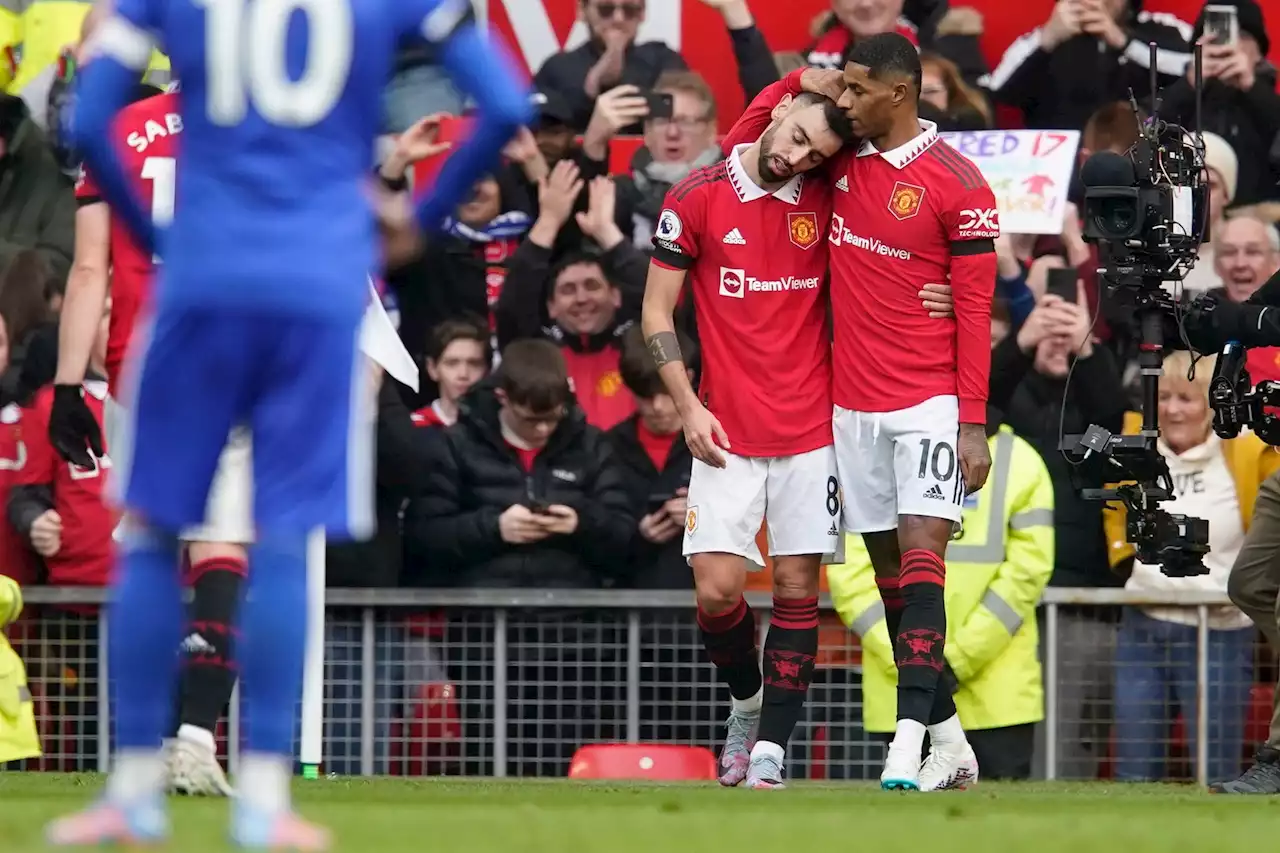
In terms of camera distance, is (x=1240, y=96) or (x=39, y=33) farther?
(x=39, y=33)

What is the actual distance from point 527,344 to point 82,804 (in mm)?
4138

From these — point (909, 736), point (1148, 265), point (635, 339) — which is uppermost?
point (1148, 265)

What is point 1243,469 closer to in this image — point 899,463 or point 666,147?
point 899,463

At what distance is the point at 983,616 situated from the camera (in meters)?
10.0

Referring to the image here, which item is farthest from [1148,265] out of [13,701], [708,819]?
[13,701]

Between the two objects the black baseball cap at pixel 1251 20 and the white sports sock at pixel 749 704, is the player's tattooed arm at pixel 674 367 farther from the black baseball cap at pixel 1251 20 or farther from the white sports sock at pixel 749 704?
the black baseball cap at pixel 1251 20

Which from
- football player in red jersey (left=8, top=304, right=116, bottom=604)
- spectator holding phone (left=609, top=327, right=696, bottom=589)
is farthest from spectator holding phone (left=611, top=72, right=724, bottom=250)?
football player in red jersey (left=8, top=304, right=116, bottom=604)

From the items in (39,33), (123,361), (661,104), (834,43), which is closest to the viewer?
(123,361)

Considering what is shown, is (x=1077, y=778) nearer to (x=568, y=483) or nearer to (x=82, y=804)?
(x=568, y=483)

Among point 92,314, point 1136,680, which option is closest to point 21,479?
point 92,314

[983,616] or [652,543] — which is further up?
[652,543]

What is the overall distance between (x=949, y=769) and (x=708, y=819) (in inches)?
95.6

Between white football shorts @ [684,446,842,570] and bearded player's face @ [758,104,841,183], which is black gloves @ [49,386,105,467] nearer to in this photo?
white football shorts @ [684,446,842,570]

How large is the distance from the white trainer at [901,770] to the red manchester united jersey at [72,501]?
3854 mm
